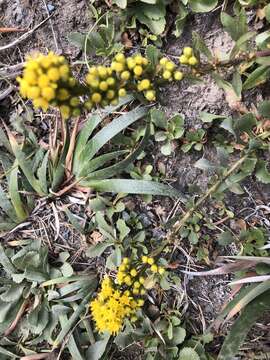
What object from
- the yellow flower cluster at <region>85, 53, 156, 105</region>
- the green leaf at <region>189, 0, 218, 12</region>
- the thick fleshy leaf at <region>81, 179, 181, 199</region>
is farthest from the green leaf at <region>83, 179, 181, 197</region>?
the green leaf at <region>189, 0, 218, 12</region>

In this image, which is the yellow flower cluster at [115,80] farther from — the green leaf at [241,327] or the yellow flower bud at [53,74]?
the green leaf at [241,327]

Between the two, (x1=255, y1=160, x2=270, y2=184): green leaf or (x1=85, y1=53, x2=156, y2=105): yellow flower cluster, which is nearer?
(x1=85, y1=53, x2=156, y2=105): yellow flower cluster

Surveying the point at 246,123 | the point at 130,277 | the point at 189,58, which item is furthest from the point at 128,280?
the point at 189,58

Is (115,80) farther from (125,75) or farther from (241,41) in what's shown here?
(241,41)

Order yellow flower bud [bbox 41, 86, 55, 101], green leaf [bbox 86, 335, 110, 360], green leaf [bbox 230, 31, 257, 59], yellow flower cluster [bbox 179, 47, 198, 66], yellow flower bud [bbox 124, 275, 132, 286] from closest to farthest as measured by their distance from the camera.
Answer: yellow flower bud [bbox 41, 86, 55, 101] → yellow flower cluster [bbox 179, 47, 198, 66] → green leaf [bbox 230, 31, 257, 59] → yellow flower bud [bbox 124, 275, 132, 286] → green leaf [bbox 86, 335, 110, 360]

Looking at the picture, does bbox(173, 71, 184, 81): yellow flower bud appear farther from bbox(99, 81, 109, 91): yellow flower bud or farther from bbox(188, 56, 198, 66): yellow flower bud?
bbox(99, 81, 109, 91): yellow flower bud
